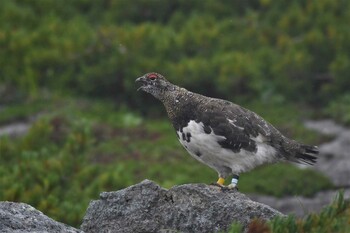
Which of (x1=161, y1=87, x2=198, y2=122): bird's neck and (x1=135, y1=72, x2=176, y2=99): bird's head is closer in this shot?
(x1=161, y1=87, x2=198, y2=122): bird's neck

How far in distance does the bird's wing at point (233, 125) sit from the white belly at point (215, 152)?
39 mm

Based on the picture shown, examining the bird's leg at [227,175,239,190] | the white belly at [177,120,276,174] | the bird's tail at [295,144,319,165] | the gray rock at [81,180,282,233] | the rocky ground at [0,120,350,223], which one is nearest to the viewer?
the gray rock at [81,180,282,233]

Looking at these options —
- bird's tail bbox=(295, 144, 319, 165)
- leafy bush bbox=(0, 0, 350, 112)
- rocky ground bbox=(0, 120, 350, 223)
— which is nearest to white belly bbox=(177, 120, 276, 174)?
bird's tail bbox=(295, 144, 319, 165)

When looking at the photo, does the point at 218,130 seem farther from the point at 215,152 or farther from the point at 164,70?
the point at 164,70

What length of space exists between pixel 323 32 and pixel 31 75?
684 centimetres

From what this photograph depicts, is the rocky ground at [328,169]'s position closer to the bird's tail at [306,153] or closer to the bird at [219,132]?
the bird's tail at [306,153]

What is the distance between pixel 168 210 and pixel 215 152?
4.13ft

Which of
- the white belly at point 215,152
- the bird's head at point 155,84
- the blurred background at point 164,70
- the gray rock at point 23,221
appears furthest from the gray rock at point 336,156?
the gray rock at point 23,221

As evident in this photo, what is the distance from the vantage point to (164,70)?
2242 cm

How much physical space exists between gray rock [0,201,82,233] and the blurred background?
858 cm

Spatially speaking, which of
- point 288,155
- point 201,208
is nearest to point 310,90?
point 288,155

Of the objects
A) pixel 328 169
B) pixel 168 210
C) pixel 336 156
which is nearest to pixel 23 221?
pixel 168 210

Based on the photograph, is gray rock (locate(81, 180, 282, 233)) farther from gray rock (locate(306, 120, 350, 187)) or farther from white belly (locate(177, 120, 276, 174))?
gray rock (locate(306, 120, 350, 187))

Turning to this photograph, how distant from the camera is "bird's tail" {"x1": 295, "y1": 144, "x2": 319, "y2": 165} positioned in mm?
9859
